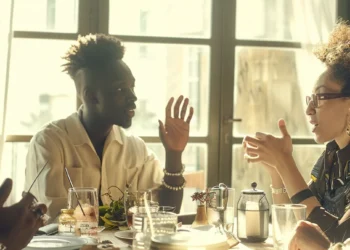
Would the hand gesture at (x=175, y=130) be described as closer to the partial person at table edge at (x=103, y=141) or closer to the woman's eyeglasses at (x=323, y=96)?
the partial person at table edge at (x=103, y=141)

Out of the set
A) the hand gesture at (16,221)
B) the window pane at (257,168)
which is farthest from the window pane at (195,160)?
the hand gesture at (16,221)

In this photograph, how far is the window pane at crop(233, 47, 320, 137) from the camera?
11.6ft

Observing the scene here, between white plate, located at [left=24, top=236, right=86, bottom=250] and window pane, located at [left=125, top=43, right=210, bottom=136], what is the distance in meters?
1.75

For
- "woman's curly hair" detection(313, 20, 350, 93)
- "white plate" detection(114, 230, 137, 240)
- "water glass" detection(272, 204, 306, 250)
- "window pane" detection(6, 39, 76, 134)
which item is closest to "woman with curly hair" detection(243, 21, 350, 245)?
"woman's curly hair" detection(313, 20, 350, 93)

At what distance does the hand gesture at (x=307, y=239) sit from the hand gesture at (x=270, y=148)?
576 millimetres

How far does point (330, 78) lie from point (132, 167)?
99cm

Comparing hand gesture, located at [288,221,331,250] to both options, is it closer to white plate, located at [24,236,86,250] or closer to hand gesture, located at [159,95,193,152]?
white plate, located at [24,236,86,250]

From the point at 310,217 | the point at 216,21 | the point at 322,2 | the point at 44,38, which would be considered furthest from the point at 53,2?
the point at 310,217

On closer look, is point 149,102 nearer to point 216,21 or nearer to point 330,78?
point 216,21

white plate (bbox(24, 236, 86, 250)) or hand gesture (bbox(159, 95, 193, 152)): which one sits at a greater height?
hand gesture (bbox(159, 95, 193, 152))

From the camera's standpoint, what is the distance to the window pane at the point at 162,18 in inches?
134

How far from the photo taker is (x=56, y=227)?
77.1 inches

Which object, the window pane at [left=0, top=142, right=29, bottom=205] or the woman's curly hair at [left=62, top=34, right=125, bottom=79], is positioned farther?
the window pane at [left=0, top=142, right=29, bottom=205]

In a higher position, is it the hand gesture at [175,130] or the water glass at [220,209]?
the hand gesture at [175,130]
